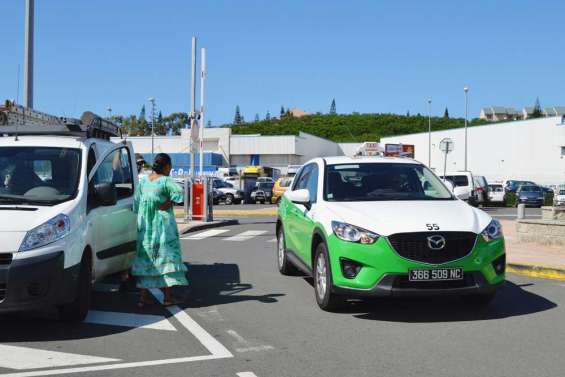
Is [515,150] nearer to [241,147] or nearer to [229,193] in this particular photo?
[241,147]

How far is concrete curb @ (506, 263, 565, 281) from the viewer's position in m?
9.80

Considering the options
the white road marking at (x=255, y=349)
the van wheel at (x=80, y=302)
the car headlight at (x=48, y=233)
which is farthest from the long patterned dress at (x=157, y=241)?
the white road marking at (x=255, y=349)

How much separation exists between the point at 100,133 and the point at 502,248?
5.06 metres

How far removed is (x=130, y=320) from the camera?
6742mm

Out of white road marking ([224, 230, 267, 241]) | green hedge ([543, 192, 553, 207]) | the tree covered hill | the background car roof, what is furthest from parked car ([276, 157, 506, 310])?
the tree covered hill

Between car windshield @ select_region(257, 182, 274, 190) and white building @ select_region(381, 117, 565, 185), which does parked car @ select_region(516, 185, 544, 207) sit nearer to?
car windshield @ select_region(257, 182, 274, 190)

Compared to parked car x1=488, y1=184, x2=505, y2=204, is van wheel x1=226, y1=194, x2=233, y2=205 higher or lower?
lower

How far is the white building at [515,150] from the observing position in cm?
6325

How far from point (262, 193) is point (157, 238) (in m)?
34.0

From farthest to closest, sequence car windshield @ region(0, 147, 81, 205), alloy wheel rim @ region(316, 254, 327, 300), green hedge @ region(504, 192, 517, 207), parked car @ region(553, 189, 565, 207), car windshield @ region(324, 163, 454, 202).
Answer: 1. green hedge @ region(504, 192, 517, 207)
2. parked car @ region(553, 189, 565, 207)
3. car windshield @ region(324, 163, 454, 202)
4. alloy wheel rim @ region(316, 254, 327, 300)
5. car windshield @ region(0, 147, 81, 205)

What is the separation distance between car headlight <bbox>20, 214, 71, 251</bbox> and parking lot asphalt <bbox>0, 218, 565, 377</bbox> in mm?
850

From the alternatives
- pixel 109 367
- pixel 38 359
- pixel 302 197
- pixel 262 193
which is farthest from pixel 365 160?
pixel 262 193

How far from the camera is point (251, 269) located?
34.9 feet

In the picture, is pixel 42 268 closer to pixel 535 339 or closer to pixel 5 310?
pixel 5 310
